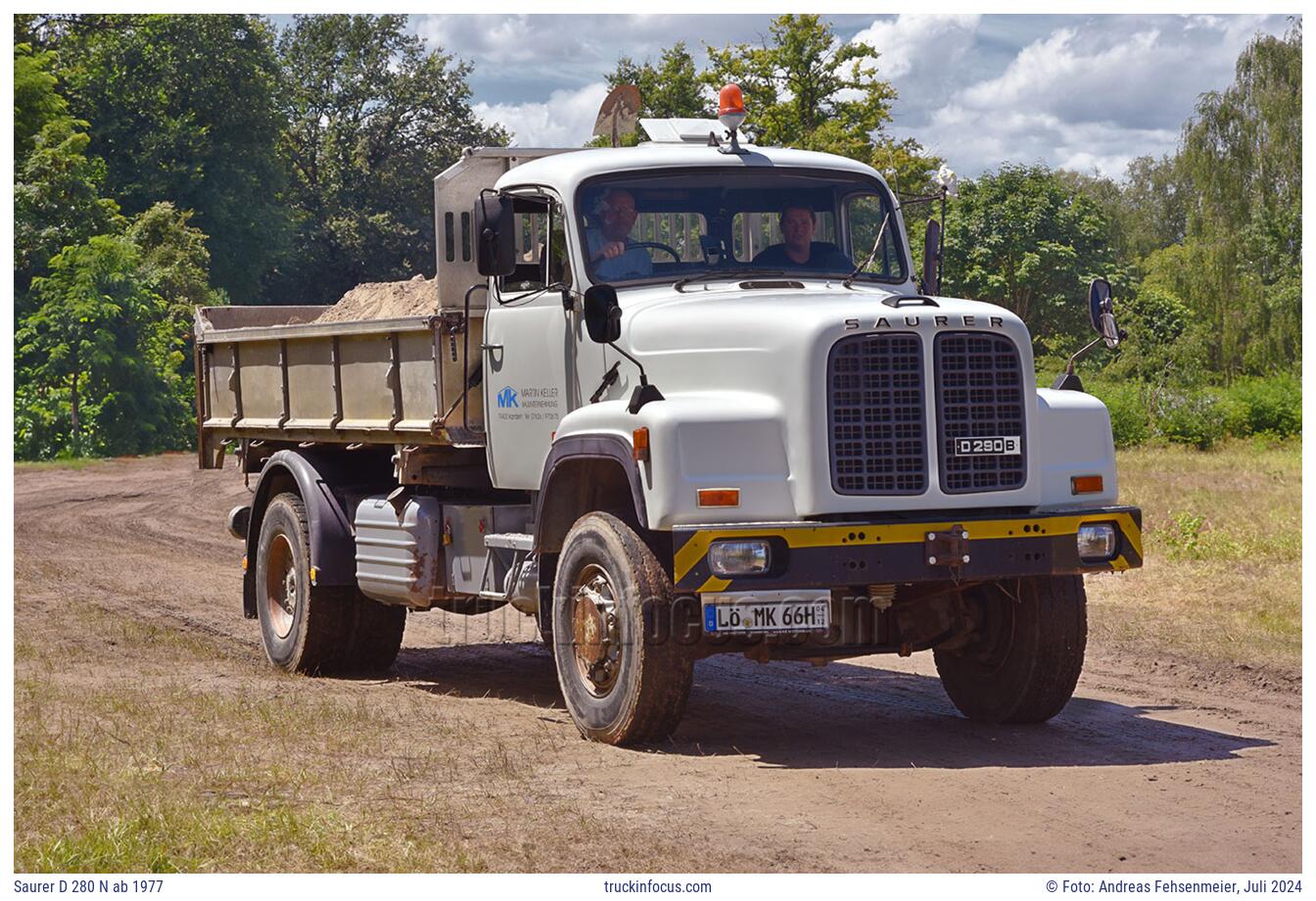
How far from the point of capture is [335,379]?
11656mm

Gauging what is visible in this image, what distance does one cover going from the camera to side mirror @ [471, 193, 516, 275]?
9438 mm

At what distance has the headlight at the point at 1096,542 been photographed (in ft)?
28.8

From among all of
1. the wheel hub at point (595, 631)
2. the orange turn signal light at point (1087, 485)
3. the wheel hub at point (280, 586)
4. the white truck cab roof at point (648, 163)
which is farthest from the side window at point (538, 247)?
the wheel hub at point (280, 586)

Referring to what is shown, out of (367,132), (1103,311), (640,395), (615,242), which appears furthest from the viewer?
(367,132)

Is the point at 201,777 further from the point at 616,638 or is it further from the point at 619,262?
the point at 619,262

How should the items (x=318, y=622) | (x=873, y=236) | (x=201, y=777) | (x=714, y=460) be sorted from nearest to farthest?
(x=201, y=777), (x=714, y=460), (x=873, y=236), (x=318, y=622)

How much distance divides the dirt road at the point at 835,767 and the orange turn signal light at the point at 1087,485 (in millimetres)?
1223

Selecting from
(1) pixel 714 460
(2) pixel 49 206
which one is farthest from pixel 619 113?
(2) pixel 49 206

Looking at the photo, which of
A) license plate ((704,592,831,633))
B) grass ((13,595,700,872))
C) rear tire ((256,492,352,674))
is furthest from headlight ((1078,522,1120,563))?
rear tire ((256,492,352,674))

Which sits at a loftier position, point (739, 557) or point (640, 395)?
point (640, 395)

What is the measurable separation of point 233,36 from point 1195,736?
171 ft

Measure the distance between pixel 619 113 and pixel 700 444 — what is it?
4084mm

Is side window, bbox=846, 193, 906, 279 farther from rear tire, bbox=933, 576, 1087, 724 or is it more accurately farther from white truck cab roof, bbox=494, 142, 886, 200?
rear tire, bbox=933, 576, 1087, 724

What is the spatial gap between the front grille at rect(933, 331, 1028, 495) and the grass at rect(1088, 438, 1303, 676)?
3.45m
